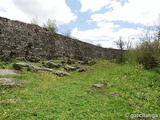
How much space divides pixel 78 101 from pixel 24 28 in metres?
7.22

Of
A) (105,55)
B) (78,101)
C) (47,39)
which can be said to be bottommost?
(78,101)

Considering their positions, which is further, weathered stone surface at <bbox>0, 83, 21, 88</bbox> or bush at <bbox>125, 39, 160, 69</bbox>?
bush at <bbox>125, 39, 160, 69</bbox>

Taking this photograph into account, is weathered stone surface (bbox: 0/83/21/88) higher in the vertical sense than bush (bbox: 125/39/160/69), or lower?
lower

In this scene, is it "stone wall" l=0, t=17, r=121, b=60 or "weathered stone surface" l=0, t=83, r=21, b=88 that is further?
"stone wall" l=0, t=17, r=121, b=60

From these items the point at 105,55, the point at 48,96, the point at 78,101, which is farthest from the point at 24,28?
the point at 105,55

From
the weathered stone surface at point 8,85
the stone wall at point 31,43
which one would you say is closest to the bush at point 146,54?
the stone wall at point 31,43

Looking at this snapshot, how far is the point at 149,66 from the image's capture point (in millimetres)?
7805

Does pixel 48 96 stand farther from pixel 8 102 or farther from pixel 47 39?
pixel 47 39

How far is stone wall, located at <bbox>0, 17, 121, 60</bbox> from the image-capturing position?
23.0 feet

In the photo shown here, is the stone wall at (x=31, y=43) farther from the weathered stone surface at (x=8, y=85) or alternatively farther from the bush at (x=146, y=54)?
the bush at (x=146, y=54)

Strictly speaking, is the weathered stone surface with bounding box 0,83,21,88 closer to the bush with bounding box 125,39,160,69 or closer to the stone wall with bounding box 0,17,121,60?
the stone wall with bounding box 0,17,121,60

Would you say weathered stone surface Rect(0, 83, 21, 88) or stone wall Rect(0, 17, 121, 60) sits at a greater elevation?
stone wall Rect(0, 17, 121, 60)

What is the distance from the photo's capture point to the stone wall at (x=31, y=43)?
275 inches

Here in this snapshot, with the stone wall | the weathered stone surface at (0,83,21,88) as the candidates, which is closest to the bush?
the stone wall
